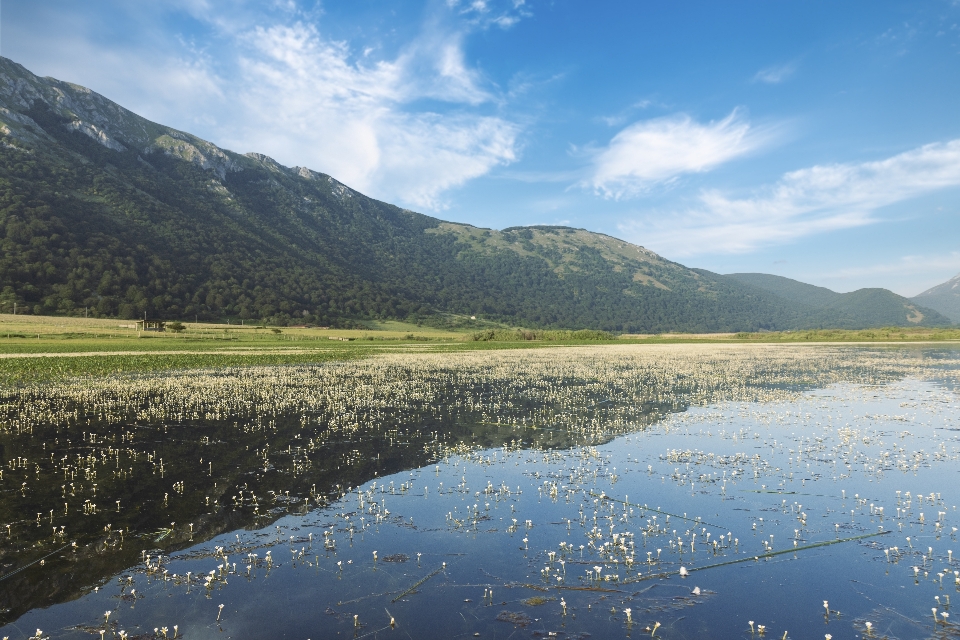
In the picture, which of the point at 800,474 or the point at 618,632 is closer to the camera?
the point at 618,632

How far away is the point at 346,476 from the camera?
15938mm

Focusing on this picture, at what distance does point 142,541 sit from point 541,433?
14732mm

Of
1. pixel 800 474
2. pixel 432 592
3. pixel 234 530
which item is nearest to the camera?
pixel 432 592

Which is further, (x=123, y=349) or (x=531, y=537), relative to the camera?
(x=123, y=349)

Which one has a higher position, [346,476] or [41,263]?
[41,263]

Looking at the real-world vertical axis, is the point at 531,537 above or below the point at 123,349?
below

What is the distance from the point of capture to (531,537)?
11.3m

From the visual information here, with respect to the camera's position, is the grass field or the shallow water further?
the grass field

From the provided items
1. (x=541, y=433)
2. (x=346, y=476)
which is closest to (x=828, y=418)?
(x=541, y=433)

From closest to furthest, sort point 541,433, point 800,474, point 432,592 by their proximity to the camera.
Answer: point 432,592 < point 800,474 < point 541,433

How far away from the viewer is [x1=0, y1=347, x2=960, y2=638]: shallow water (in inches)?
317

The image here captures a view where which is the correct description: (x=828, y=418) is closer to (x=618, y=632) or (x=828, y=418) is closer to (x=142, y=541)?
(x=618, y=632)

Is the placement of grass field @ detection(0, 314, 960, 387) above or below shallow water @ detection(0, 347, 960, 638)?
above

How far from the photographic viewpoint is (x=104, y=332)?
99.8 metres
